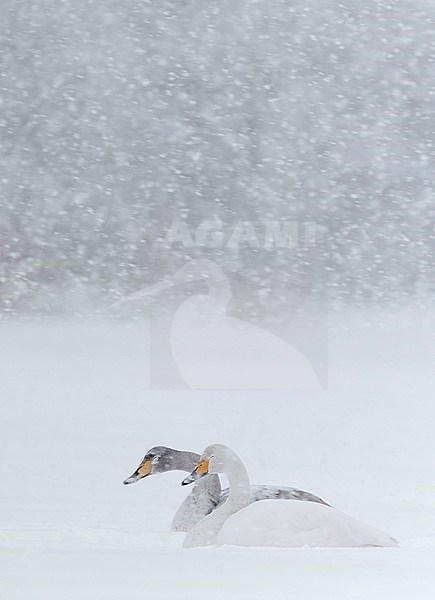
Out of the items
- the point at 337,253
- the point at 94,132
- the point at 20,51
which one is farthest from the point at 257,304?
the point at 20,51

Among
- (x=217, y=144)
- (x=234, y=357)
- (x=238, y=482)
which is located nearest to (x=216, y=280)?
(x=234, y=357)

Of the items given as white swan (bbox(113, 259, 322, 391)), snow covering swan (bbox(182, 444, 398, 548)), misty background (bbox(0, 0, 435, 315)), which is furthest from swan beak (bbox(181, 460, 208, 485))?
misty background (bbox(0, 0, 435, 315))

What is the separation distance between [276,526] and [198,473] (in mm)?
161

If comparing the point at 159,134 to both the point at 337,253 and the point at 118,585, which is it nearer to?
the point at 337,253

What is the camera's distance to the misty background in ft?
5.06

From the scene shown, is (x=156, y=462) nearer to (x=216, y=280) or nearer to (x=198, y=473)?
(x=198, y=473)

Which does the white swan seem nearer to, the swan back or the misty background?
the misty background

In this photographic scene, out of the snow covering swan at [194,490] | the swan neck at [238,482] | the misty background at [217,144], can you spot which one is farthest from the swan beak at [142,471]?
the misty background at [217,144]

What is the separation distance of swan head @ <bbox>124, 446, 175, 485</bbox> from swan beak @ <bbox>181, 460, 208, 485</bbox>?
6cm

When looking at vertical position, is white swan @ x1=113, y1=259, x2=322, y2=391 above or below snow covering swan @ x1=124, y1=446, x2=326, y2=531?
above

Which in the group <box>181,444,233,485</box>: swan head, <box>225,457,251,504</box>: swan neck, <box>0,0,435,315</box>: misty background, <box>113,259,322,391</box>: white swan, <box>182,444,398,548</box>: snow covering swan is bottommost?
<box>182,444,398,548</box>: snow covering swan

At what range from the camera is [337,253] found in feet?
5.08

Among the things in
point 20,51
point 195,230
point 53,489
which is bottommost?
point 53,489

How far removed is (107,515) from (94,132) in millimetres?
717
